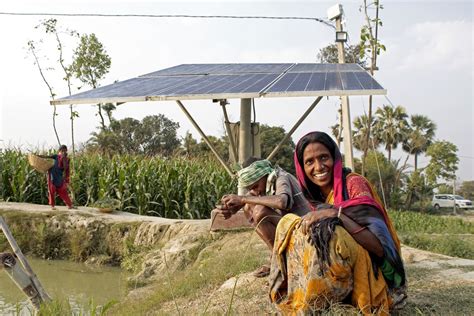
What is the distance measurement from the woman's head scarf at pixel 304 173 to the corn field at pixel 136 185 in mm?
7941

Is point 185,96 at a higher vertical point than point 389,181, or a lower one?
higher

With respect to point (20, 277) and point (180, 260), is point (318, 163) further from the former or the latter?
point (180, 260)

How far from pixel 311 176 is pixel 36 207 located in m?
8.42

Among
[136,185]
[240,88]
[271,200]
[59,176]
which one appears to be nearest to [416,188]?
[136,185]

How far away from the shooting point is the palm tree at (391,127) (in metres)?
30.7

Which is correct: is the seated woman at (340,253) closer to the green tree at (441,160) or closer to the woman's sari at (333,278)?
the woman's sari at (333,278)

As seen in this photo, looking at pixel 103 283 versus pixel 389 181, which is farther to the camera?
pixel 389 181

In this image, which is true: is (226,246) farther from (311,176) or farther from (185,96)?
(311,176)

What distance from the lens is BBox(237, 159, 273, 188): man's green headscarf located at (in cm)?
376

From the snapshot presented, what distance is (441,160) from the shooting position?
1243 inches

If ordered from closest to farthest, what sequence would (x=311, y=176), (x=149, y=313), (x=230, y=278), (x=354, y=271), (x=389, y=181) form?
1. (x=354, y=271)
2. (x=311, y=176)
3. (x=149, y=313)
4. (x=230, y=278)
5. (x=389, y=181)

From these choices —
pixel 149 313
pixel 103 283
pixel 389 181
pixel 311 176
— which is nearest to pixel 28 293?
pixel 149 313

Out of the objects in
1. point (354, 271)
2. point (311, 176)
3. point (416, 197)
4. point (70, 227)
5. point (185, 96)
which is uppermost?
point (185, 96)

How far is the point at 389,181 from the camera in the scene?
26.9m
